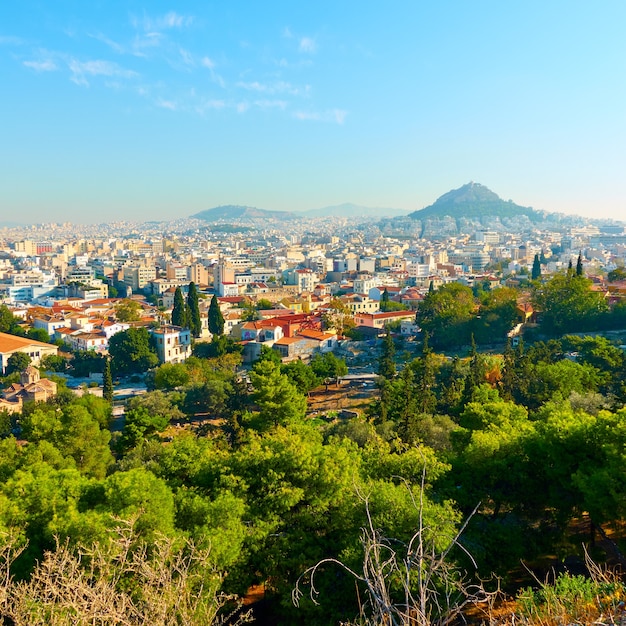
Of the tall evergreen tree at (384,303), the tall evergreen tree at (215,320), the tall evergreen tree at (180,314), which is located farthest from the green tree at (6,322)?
the tall evergreen tree at (384,303)

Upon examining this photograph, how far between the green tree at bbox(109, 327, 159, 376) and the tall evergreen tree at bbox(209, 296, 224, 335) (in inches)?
165

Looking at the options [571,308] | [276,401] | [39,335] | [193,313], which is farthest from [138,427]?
[571,308]

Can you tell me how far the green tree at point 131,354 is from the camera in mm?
22062

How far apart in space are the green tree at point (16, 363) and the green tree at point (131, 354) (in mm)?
3000

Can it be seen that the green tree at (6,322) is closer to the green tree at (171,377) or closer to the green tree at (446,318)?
the green tree at (171,377)

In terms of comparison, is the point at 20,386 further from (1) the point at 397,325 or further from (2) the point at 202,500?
(1) the point at 397,325

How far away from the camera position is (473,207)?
142 meters

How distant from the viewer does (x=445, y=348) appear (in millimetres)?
23391

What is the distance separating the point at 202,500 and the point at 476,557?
2.87m

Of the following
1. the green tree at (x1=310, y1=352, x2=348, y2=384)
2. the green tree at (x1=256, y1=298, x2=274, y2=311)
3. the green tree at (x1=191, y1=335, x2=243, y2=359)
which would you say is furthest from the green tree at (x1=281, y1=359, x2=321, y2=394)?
the green tree at (x1=256, y1=298, x2=274, y2=311)

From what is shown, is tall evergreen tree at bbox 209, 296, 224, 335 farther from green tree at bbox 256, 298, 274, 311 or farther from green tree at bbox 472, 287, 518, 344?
green tree at bbox 472, 287, 518, 344

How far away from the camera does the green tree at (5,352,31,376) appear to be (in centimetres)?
2155

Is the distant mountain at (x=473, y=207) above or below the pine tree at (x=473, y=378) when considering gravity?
above

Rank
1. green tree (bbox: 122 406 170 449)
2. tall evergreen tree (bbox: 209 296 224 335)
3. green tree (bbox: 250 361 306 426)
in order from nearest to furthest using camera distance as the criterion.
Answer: green tree (bbox: 250 361 306 426) < green tree (bbox: 122 406 170 449) < tall evergreen tree (bbox: 209 296 224 335)
